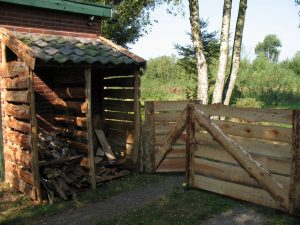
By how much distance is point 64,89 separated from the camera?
24.8ft

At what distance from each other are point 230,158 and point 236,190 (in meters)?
0.55

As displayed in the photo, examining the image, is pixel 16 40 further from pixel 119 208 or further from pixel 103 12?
pixel 119 208

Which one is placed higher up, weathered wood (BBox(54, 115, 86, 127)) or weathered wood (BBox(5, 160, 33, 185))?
weathered wood (BBox(54, 115, 86, 127))

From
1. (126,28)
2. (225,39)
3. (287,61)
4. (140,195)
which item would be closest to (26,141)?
(140,195)

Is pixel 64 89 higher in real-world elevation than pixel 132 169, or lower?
higher

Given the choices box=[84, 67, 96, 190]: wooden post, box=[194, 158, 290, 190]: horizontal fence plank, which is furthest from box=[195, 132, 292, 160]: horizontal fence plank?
box=[84, 67, 96, 190]: wooden post

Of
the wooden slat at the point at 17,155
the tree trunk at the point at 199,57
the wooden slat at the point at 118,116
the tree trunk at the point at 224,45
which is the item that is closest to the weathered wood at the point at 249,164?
the wooden slat at the point at 118,116

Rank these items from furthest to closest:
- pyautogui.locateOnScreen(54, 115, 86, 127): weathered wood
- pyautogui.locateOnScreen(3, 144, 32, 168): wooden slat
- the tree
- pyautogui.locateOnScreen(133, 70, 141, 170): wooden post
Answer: the tree → pyautogui.locateOnScreen(133, 70, 141, 170): wooden post → pyautogui.locateOnScreen(54, 115, 86, 127): weathered wood → pyautogui.locateOnScreen(3, 144, 32, 168): wooden slat

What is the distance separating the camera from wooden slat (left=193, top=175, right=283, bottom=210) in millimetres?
5297

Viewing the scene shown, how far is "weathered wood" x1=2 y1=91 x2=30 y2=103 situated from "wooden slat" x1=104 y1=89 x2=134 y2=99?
2.50 m

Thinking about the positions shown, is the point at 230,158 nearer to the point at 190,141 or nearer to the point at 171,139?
the point at 190,141

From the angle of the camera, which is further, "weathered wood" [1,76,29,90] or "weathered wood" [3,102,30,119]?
"weathered wood" [3,102,30,119]

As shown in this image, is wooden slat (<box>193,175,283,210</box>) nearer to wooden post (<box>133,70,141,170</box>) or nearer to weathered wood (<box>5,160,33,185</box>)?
wooden post (<box>133,70,141,170</box>)

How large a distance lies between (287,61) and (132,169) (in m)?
39.1
